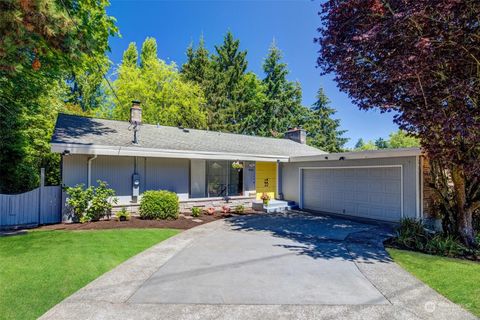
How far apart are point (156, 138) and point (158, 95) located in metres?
13.8

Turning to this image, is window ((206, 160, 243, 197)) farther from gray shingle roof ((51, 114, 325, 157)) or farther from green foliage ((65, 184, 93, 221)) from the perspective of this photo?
green foliage ((65, 184, 93, 221))

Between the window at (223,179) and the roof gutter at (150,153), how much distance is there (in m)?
1.02

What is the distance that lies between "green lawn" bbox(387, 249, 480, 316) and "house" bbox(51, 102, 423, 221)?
3.47 metres

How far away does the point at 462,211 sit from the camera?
25.4ft

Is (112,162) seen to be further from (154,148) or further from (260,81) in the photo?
(260,81)

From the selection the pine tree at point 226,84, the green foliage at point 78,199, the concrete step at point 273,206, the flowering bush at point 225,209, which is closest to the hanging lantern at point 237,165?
the concrete step at point 273,206

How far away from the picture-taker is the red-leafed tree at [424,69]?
618 cm

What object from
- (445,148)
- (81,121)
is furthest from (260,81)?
(445,148)

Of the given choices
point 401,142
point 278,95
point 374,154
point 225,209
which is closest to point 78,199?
point 225,209

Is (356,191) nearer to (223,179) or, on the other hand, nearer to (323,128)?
(223,179)

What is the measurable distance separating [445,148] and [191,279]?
6.92m

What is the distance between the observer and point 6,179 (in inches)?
584

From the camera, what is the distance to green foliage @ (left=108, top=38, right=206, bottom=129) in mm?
24672

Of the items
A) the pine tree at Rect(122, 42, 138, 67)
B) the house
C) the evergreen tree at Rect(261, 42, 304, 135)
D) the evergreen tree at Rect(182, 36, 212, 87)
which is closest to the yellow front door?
the house
